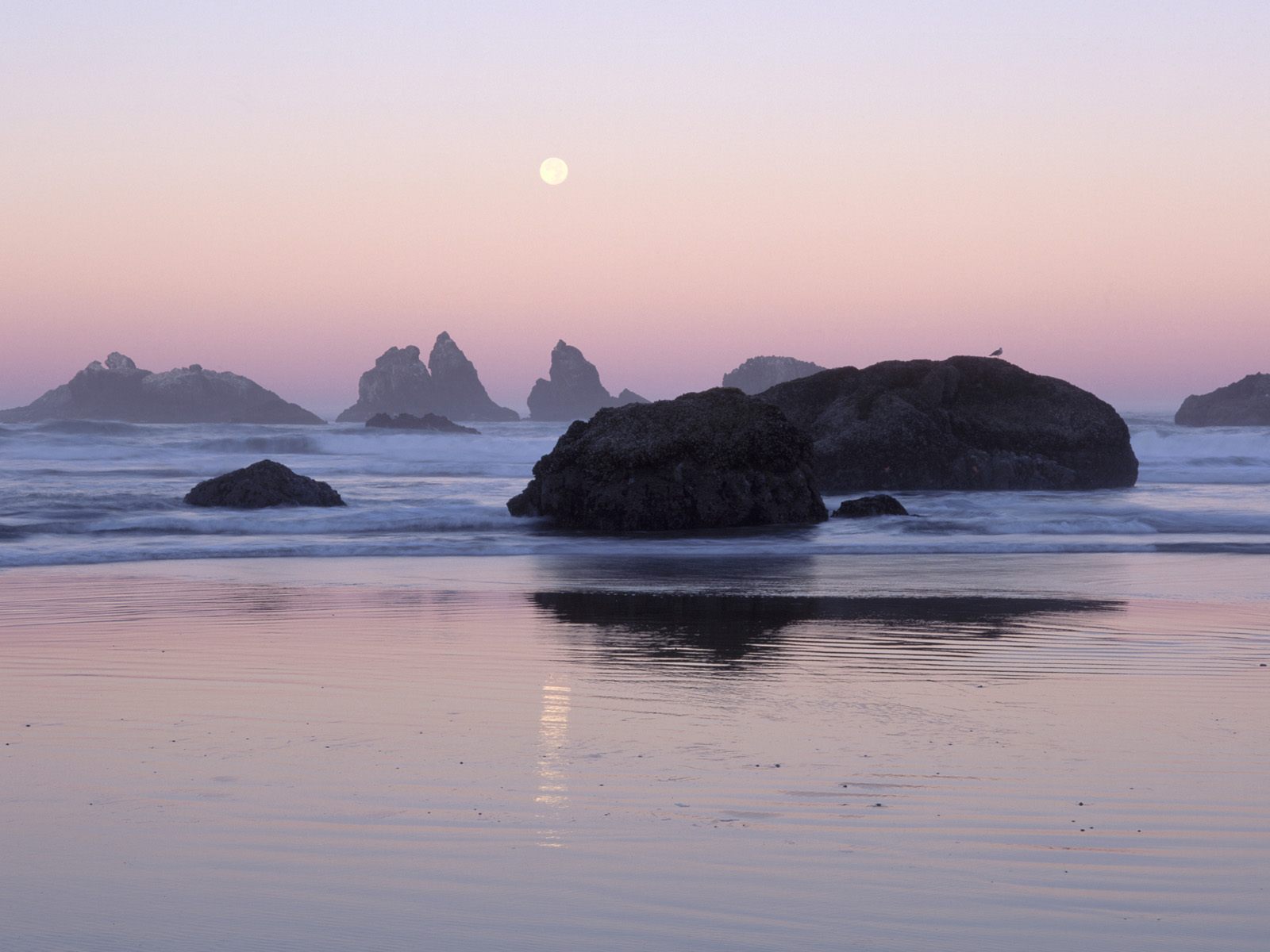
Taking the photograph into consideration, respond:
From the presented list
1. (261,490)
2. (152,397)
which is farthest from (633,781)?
(152,397)

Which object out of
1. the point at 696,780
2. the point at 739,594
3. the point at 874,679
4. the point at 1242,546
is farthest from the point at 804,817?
the point at 1242,546

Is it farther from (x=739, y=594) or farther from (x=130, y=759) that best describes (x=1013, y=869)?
(x=739, y=594)

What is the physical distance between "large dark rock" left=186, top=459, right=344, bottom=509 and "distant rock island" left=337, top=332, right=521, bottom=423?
115662 millimetres

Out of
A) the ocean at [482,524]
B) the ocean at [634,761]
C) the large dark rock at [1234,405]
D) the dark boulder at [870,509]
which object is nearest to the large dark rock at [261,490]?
the ocean at [482,524]

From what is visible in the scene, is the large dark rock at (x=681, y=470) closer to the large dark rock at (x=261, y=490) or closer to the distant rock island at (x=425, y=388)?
the large dark rock at (x=261, y=490)

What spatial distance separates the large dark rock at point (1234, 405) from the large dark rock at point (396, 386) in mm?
79677

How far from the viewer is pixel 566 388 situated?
14500cm

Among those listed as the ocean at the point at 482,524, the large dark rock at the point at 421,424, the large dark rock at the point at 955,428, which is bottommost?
the ocean at the point at 482,524

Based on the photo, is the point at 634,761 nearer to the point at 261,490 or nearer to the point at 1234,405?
the point at 261,490

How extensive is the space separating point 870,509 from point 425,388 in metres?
124

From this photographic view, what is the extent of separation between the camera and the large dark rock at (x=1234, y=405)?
84625 millimetres

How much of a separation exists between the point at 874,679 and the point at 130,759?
13.8 ft

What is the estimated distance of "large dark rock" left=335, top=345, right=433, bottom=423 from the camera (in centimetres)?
13950

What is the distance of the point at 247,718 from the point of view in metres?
6.43
